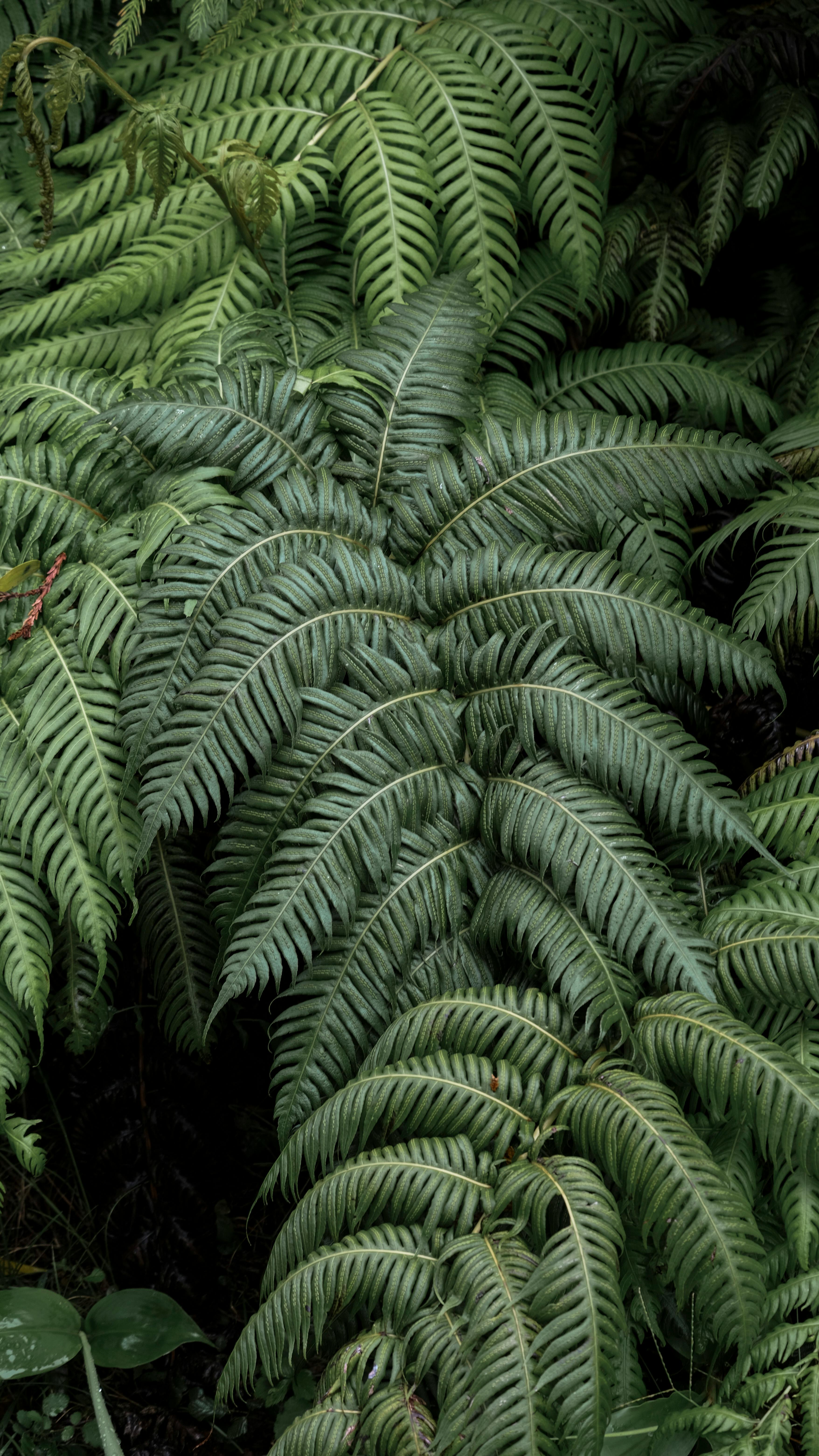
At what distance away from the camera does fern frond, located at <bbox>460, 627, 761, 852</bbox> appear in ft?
5.92

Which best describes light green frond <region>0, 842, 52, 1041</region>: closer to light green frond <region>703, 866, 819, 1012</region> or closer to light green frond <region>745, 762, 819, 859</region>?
light green frond <region>703, 866, 819, 1012</region>

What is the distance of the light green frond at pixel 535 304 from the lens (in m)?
2.60

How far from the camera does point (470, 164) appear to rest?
237cm

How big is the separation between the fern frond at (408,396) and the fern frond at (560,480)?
0.27 ft

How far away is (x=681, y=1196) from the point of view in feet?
4.83

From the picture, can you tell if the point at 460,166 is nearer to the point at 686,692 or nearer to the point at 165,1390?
the point at 686,692

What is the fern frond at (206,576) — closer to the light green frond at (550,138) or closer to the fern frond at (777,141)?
the light green frond at (550,138)

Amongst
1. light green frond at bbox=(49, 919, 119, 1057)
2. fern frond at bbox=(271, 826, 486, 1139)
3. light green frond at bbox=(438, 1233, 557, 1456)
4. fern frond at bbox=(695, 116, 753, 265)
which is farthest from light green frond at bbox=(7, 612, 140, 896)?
fern frond at bbox=(695, 116, 753, 265)

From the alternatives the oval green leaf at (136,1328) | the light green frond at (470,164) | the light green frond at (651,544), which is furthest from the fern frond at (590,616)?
the oval green leaf at (136,1328)

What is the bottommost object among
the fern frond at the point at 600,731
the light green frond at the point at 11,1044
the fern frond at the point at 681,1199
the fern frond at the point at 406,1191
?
the light green frond at the point at 11,1044

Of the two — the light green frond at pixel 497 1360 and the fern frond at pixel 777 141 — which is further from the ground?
the fern frond at pixel 777 141

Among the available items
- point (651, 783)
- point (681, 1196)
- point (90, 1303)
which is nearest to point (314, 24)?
point (651, 783)

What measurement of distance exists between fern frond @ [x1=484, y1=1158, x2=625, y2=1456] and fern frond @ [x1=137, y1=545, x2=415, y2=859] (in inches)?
32.4

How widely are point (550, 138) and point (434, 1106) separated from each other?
7.12 feet
